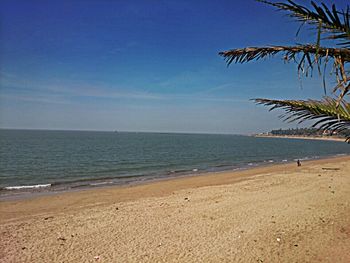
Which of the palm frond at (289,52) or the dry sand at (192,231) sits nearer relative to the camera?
the palm frond at (289,52)

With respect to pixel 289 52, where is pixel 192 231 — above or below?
below

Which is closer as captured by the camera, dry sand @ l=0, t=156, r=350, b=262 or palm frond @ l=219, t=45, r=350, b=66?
palm frond @ l=219, t=45, r=350, b=66

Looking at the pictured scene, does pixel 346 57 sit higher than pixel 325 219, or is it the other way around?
pixel 346 57

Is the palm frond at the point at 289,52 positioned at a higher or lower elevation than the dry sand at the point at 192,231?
higher

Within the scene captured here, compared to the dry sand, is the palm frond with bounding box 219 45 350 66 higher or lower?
higher

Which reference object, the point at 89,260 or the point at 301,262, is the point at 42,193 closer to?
the point at 89,260

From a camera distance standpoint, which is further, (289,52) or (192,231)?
(192,231)

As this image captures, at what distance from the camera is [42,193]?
14953 millimetres

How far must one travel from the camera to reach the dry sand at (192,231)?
18.6 feet

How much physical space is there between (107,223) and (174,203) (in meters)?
3.18

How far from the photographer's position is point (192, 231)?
7016mm

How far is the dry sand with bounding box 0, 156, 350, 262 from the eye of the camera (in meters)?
5.66

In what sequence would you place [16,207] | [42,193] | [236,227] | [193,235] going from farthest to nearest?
[42,193] < [16,207] < [236,227] < [193,235]

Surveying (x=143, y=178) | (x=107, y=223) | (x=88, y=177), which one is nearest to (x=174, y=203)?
(x=107, y=223)
